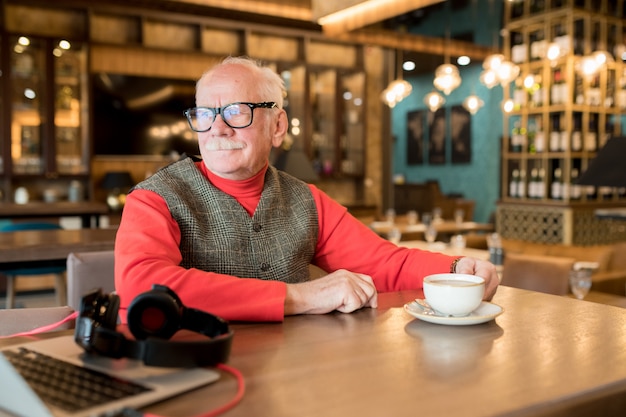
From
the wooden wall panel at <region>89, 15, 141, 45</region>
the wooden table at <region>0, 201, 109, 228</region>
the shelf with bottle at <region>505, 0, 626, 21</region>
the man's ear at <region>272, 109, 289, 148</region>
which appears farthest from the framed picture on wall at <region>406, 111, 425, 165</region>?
the man's ear at <region>272, 109, 289, 148</region>

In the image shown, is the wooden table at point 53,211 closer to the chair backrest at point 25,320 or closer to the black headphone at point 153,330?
the chair backrest at point 25,320

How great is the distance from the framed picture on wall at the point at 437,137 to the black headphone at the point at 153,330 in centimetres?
1318

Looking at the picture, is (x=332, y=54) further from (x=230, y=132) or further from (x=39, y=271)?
(x=230, y=132)

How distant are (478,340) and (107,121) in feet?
21.6

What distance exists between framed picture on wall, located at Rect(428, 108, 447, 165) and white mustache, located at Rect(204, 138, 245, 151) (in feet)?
41.0

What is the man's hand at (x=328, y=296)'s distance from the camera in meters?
1.31

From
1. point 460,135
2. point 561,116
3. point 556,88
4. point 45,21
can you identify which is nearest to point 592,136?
point 561,116

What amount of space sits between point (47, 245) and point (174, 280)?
1.92 m

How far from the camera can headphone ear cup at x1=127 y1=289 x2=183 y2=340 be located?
0.96 m

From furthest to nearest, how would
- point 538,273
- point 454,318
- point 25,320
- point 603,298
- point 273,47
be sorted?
1. point 273,47
2. point 603,298
3. point 538,273
4. point 25,320
5. point 454,318

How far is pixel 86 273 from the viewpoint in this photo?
7.32 ft

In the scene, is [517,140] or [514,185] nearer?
[517,140]

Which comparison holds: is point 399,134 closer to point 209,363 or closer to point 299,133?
point 299,133

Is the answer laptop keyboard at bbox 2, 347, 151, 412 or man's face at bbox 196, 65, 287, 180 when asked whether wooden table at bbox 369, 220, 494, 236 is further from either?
laptop keyboard at bbox 2, 347, 151, 412
